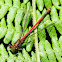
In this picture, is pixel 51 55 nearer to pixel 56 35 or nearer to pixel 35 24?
pixel 56 35

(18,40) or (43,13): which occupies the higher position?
(43,13)

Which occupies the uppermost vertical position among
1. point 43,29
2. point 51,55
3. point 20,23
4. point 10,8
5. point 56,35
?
point 10,8

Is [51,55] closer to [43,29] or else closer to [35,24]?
[43,29]

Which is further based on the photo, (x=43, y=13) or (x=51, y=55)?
(x=43, y=13)

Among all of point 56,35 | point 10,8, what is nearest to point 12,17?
point 10,8

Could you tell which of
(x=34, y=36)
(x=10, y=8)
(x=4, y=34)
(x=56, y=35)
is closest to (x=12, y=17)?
(x=10, y=8)

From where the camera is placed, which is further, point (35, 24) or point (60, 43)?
point (35, 24)
